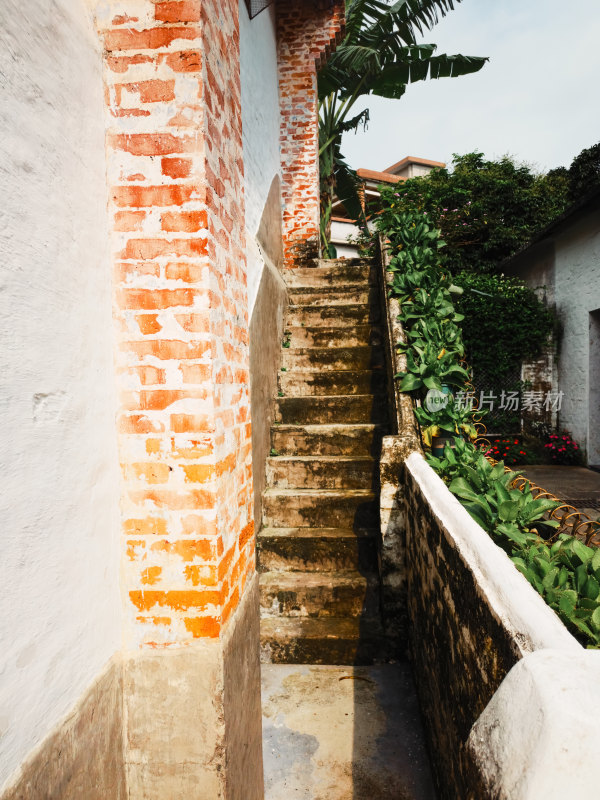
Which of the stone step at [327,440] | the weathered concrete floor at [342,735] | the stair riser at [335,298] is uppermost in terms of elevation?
the stair riser at [335,298]

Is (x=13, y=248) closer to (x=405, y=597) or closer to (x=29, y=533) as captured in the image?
(x=29, y=533)

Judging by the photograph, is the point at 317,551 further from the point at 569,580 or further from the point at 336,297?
the point at 336,297

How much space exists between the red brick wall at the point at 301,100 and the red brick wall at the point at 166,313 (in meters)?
5.07

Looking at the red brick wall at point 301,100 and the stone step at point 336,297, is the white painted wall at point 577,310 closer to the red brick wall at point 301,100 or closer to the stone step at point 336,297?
the stone step at point 336,297

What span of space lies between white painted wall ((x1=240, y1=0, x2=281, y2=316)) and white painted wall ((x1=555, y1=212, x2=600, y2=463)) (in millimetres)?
5191

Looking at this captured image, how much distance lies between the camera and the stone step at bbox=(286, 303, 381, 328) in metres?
5.54

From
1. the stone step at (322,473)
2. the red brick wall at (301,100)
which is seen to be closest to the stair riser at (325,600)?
the stone step at (322,473)

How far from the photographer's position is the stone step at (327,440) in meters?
4.41

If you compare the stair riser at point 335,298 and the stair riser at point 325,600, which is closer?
the stair riser at point 325,600

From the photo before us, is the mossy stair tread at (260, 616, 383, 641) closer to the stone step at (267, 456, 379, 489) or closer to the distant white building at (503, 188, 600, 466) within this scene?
the stone step at (267, 456, 379, 489)

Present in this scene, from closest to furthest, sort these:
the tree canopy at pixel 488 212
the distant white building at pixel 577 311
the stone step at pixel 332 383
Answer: the stone step at pixel 332 383
the distant white building at pixel 577 311
the tree canopy at pixel 488 212

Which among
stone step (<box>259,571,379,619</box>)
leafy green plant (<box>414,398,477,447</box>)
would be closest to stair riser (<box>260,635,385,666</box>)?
stone step (<box>259,571,379,619</box>)

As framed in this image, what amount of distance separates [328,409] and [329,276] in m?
2.20

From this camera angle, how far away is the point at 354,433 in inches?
174
